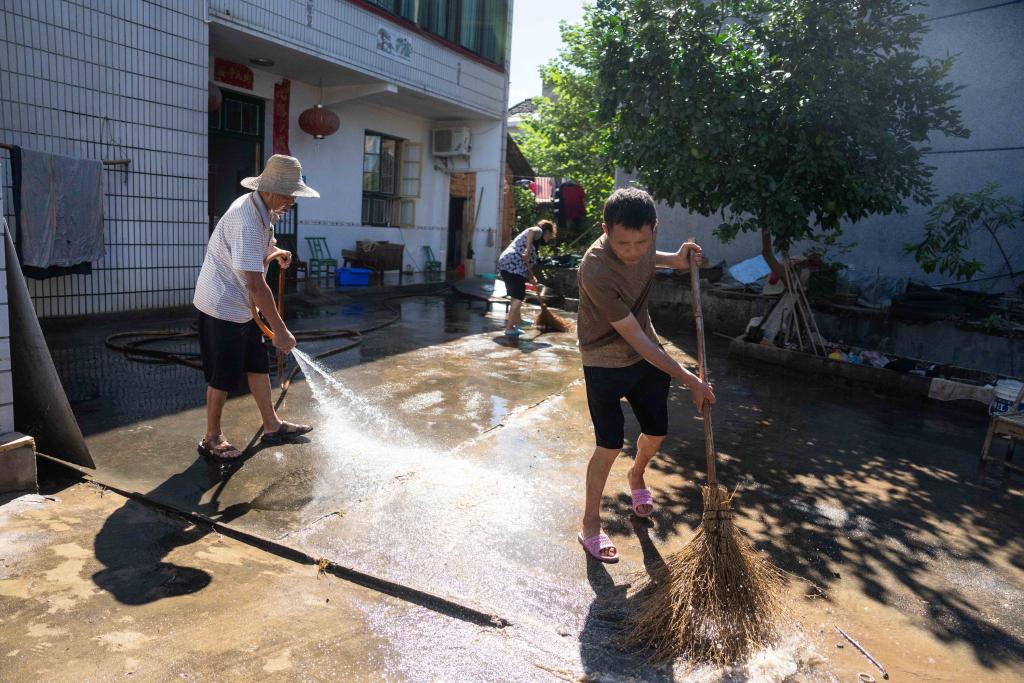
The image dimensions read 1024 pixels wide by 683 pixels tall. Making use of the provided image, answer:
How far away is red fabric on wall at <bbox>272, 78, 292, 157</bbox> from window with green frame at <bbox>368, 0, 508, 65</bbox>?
6.76ft

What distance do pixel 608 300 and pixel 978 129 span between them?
9052 millimetres

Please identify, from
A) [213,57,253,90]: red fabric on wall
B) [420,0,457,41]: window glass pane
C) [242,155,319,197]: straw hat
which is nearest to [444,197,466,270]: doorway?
[420,0,457,41]: window glass pane

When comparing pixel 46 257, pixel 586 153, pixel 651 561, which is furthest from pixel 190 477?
pixel 586 153

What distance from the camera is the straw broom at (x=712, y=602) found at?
270 centimetres

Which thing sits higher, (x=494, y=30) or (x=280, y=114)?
(x=494, y=30)

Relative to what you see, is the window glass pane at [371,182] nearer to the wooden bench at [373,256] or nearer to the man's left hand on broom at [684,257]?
the wooden bench at [373,256]

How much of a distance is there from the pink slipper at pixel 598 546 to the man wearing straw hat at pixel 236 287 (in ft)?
→ 7.05

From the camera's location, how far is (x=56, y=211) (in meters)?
7.00

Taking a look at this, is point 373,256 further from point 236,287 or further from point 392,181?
point 236,287

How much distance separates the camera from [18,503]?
3.41 metres

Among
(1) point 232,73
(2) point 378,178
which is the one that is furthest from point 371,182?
(1) point 232,73

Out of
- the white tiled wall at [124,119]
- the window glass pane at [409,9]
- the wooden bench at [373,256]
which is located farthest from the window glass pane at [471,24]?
the white tiled wall at [124,119]

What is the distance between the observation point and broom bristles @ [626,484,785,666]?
2.69 meters

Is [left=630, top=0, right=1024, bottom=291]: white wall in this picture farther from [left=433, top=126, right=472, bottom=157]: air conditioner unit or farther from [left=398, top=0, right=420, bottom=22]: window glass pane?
[left=433, top=126, right=472, bottom=157]: air conditioner unit
